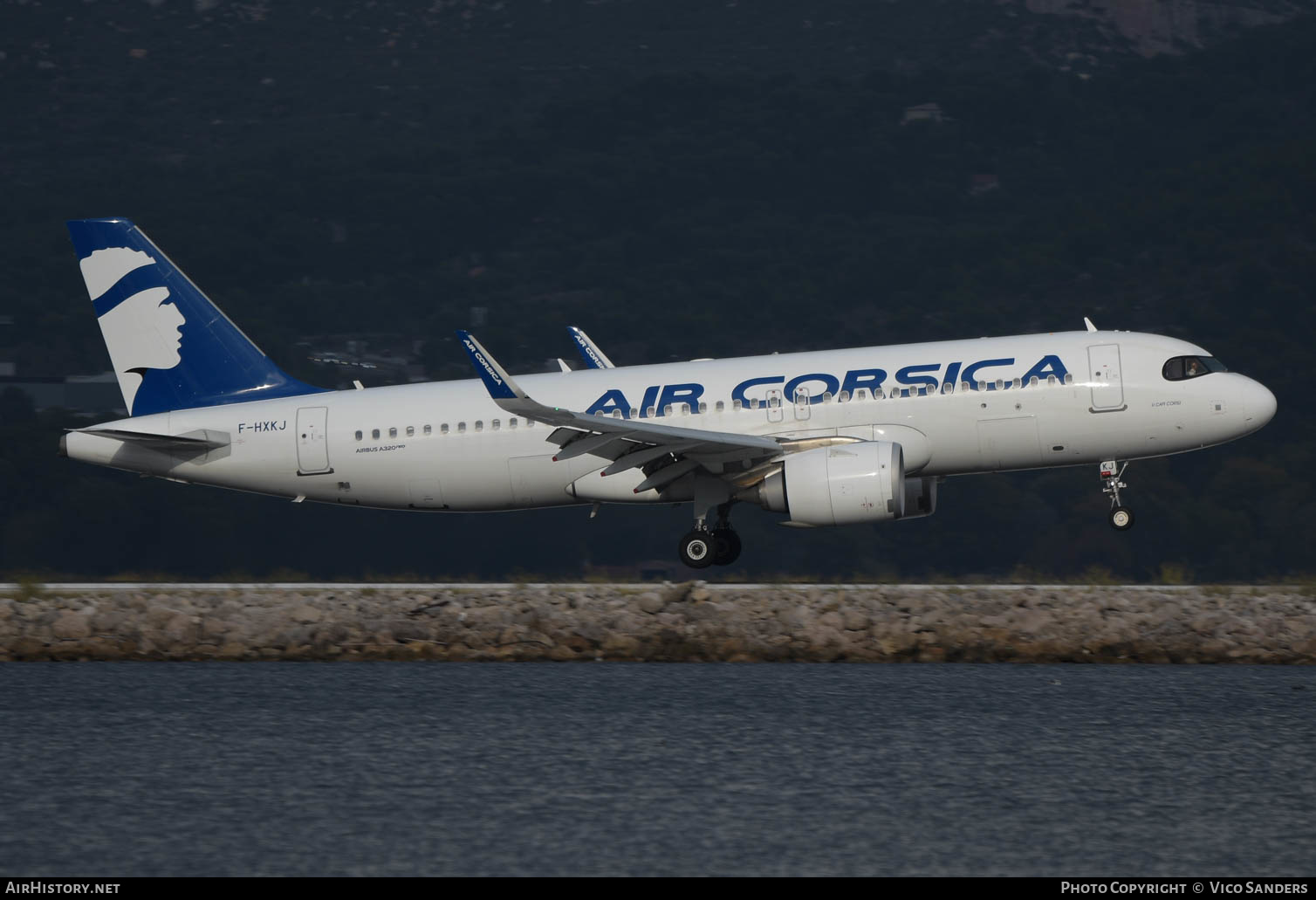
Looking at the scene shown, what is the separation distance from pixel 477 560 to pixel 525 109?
389 feet

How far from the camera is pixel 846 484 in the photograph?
86.4 feet

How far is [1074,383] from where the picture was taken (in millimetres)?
27000

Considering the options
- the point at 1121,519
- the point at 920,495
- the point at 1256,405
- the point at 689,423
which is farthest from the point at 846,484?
the point at 1256,405

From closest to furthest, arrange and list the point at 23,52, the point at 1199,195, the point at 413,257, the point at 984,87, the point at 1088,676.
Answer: the point at 1088,676 < the point at 1199,195 < the point at 413,257 < the point at 984,87 < the point at 23,52

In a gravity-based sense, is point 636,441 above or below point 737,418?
below

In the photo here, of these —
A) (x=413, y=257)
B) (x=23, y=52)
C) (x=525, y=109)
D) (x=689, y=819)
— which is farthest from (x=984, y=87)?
(x=689, y=819)

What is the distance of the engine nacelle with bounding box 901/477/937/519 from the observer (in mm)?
28562

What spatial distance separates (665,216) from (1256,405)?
397 ft

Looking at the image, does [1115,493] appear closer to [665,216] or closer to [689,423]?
[689,423]

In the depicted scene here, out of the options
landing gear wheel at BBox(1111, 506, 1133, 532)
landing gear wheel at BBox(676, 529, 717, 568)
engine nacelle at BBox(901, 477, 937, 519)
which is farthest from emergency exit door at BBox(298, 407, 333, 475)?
landing gear wheel at BBox(1111, 506, 1133, 532)

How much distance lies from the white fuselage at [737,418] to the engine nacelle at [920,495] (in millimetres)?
801

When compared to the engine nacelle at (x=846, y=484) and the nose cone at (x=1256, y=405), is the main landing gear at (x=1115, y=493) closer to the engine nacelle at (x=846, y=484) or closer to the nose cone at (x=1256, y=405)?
the nose cone at (x=1256, y=405)

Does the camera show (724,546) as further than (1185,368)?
Yes
